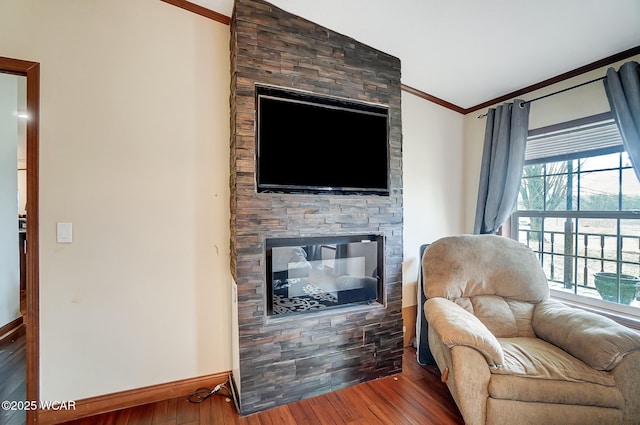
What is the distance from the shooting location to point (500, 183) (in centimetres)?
263

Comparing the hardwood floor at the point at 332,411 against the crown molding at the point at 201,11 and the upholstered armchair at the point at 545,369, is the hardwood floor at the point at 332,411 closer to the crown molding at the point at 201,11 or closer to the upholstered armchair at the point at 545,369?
the upholstered armchair at the point at 545,369

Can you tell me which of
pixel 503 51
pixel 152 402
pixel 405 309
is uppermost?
pixel 503 51

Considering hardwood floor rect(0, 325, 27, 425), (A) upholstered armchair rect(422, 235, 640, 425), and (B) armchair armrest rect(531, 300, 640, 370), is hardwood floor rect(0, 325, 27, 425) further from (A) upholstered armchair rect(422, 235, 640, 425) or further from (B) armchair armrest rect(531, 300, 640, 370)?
(B) armchair armrest rect(531, 300, 640, 370)

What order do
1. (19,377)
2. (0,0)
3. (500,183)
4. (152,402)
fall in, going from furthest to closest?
(500,183), (19,377), (152,402), (0,0)

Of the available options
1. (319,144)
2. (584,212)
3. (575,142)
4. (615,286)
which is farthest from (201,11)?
(615,286)

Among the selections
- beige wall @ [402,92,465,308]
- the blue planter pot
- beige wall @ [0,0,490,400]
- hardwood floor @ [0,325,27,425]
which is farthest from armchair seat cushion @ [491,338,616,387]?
hardwood floor @ [0,325,27,425]

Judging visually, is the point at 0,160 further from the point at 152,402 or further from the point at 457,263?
the point at 457,263

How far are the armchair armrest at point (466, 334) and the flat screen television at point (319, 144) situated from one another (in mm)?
998

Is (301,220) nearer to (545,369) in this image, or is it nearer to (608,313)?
(545,369)

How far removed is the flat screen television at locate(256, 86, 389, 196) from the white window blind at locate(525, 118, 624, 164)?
1.46m

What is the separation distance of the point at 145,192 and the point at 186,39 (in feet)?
3.66

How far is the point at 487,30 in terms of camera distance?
6.22ft

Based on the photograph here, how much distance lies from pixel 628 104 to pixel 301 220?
2311mm

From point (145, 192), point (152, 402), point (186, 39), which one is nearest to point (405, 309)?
point (152, 402)
